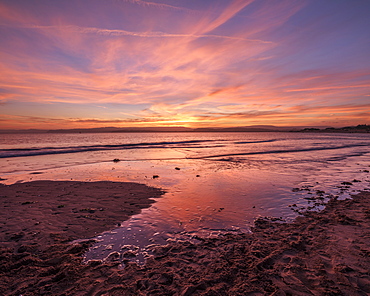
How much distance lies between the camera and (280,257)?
4773 millimetres

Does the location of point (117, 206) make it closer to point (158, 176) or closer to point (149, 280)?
point (149, 280)

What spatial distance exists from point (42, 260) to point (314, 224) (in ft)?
27.1

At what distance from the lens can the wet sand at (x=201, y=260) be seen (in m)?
3.83

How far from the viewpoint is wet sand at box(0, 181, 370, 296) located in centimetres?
383

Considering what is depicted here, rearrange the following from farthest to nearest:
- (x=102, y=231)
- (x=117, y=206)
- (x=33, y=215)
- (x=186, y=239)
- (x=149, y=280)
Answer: (x=117, y=206)
(x=33, y=215)
(x=102, y=231)
(x=186, y=239)
(x=149, y=280)

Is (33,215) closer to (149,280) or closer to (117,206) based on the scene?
(117,206)

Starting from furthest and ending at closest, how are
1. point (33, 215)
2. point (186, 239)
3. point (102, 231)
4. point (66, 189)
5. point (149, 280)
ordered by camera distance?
1. point (66, 189)
2. point (33, 215)
3. point (102, 231)
4. point (186, 239)
5. point (149, 280)

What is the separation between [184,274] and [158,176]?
33.7 feet

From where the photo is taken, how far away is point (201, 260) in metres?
4.72

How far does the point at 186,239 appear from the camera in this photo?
5.72 meters

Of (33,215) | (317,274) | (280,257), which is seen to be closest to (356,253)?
(317,274)

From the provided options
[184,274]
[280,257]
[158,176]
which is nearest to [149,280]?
[184,274]

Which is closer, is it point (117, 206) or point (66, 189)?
point (117, 206)

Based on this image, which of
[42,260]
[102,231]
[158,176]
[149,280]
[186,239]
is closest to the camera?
[149,280]
